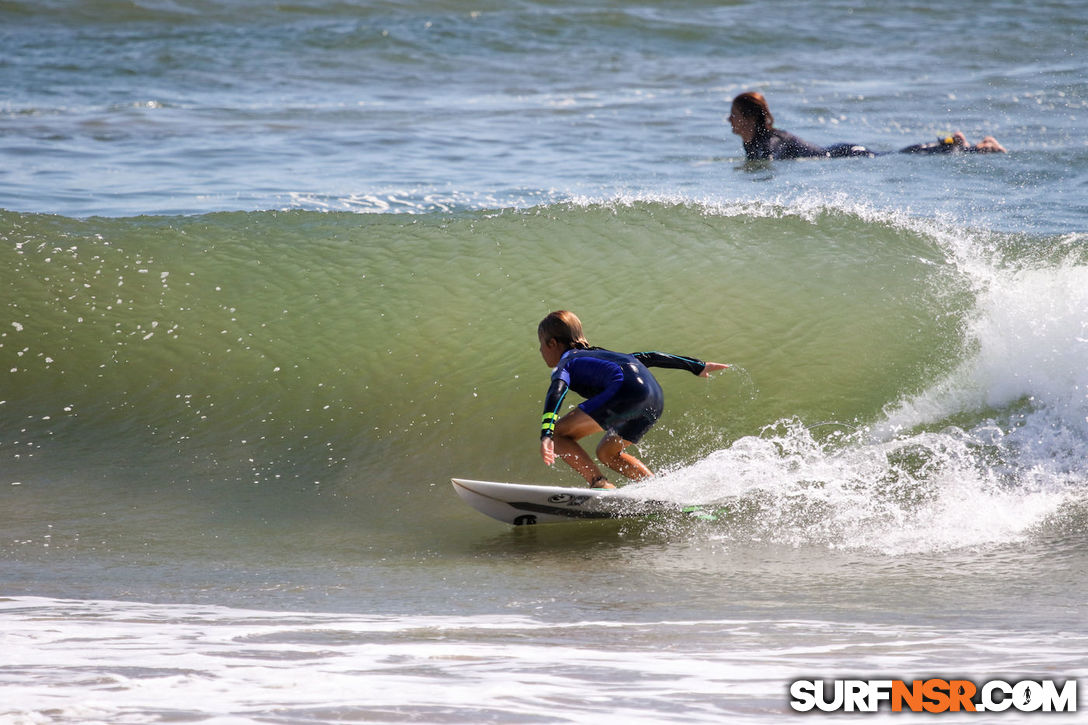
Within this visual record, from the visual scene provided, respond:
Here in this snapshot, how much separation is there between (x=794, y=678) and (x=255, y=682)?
140 cm

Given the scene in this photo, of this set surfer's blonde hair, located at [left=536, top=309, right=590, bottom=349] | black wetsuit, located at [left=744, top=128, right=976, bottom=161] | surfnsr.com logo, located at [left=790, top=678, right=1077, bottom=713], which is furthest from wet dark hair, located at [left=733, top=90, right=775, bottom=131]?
surfnsr.com logo, located at [left=790, top=678, right=1077, bottom=713]

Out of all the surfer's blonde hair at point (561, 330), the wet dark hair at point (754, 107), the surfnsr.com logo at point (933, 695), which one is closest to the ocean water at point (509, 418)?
the surfnsr.com logo at point (933, 695)

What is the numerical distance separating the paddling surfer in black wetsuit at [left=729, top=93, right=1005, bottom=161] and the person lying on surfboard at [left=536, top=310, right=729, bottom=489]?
5614 mm

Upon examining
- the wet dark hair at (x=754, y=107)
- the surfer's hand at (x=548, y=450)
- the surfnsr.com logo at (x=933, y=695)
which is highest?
the wet dark hair at (x=754, y=107)

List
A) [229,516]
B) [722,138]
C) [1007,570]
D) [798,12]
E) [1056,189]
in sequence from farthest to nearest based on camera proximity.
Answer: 1. [798,12]
2. [722,138]
3. [1056,189]
4. [229,516]
5. [1007,570]

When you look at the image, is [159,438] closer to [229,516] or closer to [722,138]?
[229,516]

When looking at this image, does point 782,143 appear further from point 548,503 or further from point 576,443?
point 548,503

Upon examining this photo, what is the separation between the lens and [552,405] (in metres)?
4.81

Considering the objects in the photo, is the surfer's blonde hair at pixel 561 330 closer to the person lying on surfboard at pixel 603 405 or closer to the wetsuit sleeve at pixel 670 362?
the person lying on surfboard at pixel 603 405

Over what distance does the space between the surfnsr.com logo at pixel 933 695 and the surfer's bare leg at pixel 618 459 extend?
2.32m

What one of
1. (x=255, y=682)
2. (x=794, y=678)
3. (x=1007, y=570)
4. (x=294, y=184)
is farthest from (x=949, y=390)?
(x=294, y=184)

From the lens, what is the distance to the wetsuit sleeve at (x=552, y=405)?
4.66 metres

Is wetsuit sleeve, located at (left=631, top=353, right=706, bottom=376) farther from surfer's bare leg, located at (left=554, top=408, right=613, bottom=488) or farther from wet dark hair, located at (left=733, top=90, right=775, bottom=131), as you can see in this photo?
wet dark hair, located at (left=733, top=90, right=775, bottom=131)

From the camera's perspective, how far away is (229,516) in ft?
16.4
